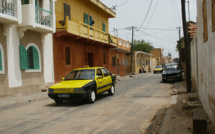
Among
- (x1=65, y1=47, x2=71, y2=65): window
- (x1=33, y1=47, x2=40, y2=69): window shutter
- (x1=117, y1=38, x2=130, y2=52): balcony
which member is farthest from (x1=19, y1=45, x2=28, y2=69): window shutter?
(x1=117, y1=38, x2=130, y2=52): balcony

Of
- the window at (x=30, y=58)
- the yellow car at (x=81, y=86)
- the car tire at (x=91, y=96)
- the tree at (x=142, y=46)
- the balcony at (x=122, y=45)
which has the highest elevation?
the tree at (x=142, y=46)

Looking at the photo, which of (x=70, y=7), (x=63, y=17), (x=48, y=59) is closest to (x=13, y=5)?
(x=48, y=59)

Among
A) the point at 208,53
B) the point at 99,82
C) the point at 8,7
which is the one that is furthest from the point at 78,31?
the point at 208,53

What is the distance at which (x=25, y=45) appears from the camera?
13641 mm

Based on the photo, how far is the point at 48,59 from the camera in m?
15.8

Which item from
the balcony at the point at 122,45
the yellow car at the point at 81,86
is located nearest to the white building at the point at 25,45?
the yellow car at the point at 81,86

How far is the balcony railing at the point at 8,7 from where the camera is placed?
11.5 meters

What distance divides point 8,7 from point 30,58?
355 cm

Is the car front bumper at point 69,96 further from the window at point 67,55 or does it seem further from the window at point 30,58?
the window at point 67,55

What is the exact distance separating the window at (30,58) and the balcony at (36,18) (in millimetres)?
1302

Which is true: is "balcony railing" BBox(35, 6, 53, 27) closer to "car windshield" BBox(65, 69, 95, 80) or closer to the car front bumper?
"car windshield" BBox(65, 69, 95, 80)

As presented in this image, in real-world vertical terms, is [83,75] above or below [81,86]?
above

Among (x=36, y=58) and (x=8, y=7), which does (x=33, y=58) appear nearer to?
(x=36, y=58)

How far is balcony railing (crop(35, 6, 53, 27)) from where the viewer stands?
13.9m
